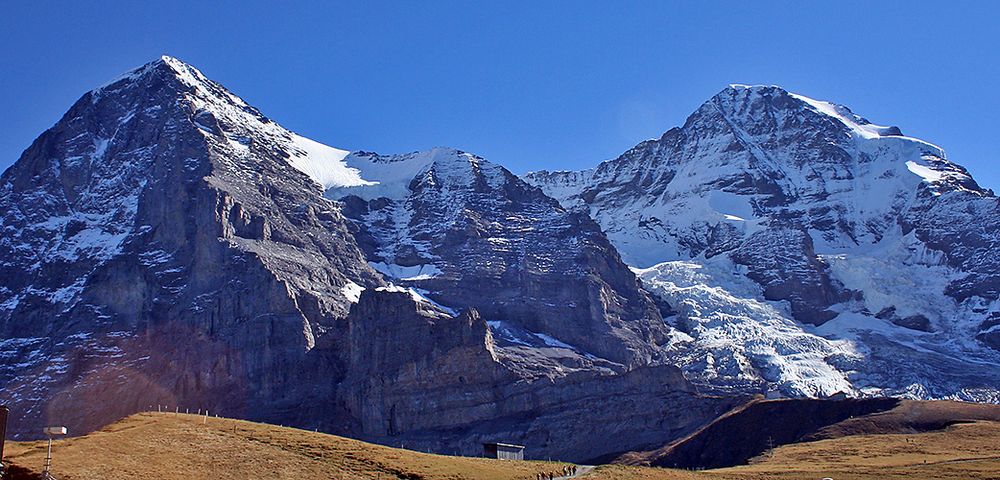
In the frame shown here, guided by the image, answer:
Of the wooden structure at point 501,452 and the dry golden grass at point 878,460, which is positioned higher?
the wooden structure at point 501,452

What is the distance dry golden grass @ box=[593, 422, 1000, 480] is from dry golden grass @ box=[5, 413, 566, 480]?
14865mm

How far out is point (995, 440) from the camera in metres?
151

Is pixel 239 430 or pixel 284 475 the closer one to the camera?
pixel 284 475

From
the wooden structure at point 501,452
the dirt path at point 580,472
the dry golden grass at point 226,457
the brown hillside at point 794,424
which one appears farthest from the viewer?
the brown hillside at point 794,424

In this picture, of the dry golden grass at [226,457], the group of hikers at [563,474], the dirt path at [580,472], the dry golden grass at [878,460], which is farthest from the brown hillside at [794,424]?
the dry golden grass at [226,457]

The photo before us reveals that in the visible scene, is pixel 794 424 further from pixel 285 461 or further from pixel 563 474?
pixel 285 461

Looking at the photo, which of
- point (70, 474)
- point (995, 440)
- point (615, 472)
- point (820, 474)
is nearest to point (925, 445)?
point (995, 440)

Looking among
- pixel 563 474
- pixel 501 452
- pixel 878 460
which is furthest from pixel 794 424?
pixel 563 474

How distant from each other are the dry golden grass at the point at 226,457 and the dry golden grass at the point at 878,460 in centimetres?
1487

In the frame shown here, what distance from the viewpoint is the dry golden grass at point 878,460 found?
116m

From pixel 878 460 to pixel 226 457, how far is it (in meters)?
70.5

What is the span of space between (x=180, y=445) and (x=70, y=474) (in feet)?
52.6

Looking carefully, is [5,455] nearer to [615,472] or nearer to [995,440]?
[615,472]

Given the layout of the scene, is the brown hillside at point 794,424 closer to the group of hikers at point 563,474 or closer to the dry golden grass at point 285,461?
the dry golden grass at point 285,461
